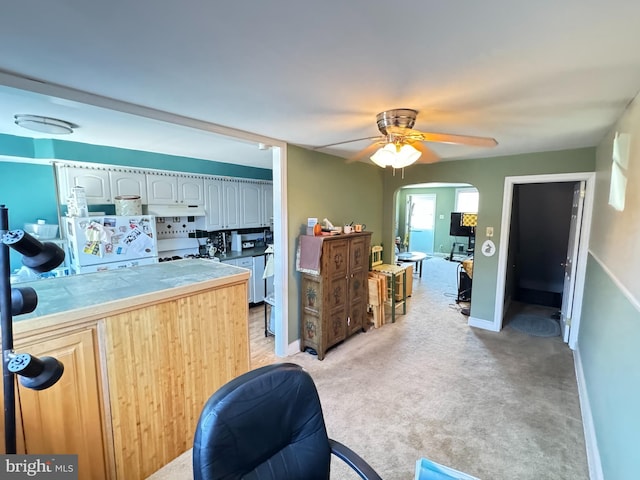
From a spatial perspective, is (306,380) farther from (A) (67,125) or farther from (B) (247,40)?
(A) (67,125)

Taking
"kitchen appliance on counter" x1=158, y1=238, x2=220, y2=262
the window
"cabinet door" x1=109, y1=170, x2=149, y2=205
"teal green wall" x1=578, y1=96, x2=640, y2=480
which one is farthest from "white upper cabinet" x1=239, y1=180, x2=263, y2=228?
the window

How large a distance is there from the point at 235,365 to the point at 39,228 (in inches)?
111

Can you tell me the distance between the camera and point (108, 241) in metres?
3.35

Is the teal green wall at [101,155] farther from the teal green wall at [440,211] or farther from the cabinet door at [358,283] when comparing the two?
the teal green wall at [440,211]

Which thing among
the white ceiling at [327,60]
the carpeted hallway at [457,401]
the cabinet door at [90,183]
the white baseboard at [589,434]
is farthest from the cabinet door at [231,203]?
the white baseboard at [589,434]

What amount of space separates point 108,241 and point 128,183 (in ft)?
2.72

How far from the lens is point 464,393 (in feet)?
8.65

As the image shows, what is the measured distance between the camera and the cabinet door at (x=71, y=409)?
136 cm

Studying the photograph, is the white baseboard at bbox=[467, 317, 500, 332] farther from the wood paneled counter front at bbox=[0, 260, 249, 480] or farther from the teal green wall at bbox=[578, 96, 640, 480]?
the wood paneled counter front at bbox=[0, 260, 249, 480]

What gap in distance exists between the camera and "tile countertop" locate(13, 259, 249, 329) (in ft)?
4.79

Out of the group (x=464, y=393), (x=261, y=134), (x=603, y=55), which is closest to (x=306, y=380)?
(x=603, y=55)

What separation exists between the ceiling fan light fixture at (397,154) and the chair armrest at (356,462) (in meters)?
1.81

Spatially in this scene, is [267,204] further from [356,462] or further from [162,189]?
[356,462]

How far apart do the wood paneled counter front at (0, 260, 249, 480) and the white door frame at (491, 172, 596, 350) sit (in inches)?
134
